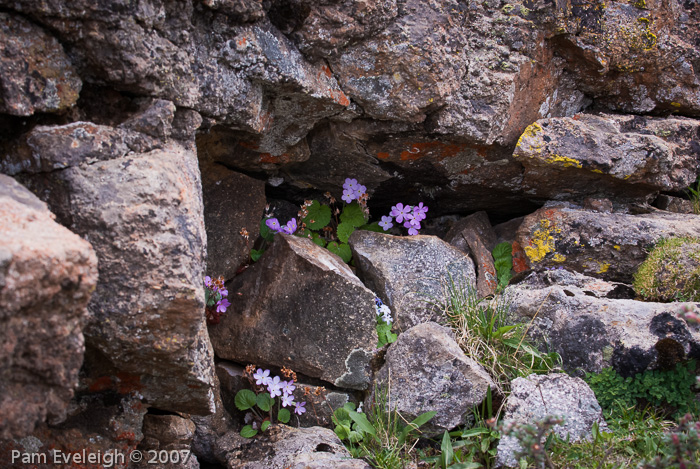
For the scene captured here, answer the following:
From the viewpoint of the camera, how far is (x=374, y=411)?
3076mm

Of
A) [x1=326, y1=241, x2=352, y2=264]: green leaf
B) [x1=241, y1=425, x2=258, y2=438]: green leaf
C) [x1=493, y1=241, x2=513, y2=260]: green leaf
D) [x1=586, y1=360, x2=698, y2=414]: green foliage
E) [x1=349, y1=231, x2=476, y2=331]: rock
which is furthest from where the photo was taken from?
[x1=493, y1=241, x2=513, y2=260]: green leaf

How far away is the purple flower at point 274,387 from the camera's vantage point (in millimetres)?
3098

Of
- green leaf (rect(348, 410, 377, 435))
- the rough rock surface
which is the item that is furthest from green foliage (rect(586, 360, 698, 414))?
the rough rock surface

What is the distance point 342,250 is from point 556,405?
173 cm

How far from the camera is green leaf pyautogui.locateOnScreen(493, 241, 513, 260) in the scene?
4.14 m

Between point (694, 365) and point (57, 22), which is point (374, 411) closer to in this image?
point (694, 365)

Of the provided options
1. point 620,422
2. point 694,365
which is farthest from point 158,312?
point 694,365

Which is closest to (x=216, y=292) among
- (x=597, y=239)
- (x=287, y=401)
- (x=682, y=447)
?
(x=287, y=401)

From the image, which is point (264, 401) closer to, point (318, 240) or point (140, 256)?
point (318, 240)

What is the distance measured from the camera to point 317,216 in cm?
403

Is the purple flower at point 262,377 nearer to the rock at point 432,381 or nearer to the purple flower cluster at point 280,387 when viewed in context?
the purple flower cluster at point 280,387

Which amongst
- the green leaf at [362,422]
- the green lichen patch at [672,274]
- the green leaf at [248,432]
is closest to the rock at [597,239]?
the green lichen patch at [672,274]

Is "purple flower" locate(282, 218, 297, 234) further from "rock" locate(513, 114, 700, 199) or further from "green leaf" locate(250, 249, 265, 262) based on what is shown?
"rock" locate(513, 114, 700, 199)

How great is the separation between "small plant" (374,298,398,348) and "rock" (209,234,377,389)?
201mm
